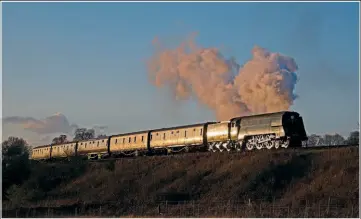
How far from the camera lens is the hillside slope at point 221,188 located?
29.5 metres

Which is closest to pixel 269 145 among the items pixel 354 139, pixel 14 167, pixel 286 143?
pixel 286 143

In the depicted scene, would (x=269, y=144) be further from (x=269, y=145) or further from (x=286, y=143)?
(x=286, y=143)

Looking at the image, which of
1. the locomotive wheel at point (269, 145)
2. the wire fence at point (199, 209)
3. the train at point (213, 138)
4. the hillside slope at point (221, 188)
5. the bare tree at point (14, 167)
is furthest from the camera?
the bare tree at point (14, 167)

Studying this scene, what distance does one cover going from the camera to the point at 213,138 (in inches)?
1785

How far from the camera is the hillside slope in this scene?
29500 millimetres

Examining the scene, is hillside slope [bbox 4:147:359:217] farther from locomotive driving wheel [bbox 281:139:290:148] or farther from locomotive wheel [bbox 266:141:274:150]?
locomotive driving wheel [bbox 281:139:290:148]

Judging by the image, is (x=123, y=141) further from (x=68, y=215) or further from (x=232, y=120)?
(x=68, y=215)

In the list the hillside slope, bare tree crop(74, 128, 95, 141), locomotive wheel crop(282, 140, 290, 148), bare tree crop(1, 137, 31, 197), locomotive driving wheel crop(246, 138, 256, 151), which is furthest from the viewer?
bare tree crop(74, 128, 95, 141)

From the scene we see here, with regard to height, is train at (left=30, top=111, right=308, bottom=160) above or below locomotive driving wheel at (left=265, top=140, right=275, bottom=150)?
above

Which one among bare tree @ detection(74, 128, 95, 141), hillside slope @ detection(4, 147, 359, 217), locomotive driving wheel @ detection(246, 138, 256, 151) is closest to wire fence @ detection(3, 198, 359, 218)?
hillside slope @ detection(4, 147, 359, 217)

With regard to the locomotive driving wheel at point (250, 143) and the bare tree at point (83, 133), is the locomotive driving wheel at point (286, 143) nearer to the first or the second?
the locomotive driving wheel at point (250, 143)

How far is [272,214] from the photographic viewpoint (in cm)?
2778

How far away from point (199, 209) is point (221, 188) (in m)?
4.20

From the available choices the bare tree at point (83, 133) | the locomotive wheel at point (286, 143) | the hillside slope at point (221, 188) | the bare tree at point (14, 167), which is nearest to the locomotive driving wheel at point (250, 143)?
the hillside slope at point (221, 188)
